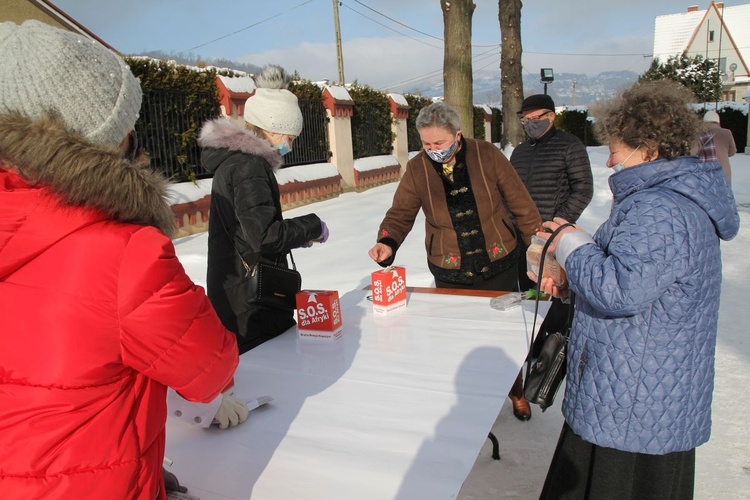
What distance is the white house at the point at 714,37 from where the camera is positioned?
49.9 meters

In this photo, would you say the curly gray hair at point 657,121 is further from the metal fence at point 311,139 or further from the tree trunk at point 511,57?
the tree trunk at point 511,57

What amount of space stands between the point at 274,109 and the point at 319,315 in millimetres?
945

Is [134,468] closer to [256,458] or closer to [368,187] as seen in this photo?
[256,458]

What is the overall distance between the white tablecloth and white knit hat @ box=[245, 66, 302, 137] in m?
0.91

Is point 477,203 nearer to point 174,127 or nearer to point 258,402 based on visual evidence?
point 258,402

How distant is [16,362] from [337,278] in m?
4.76

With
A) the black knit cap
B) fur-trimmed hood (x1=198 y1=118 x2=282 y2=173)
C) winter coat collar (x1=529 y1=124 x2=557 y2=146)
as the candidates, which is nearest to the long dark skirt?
fur-trimmed hood (x1=198 y1=118 x2=282 y2=173)

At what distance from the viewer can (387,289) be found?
2.50 metres

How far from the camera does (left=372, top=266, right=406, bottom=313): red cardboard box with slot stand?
2.48m

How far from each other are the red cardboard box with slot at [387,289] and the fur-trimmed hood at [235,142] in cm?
66

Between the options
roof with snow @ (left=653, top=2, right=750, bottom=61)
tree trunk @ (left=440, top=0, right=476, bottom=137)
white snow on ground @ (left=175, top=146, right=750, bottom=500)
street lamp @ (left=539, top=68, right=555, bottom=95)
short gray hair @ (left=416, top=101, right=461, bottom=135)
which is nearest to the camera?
white snow on ground @ (left=175, top=146, right=750, bottom=500)

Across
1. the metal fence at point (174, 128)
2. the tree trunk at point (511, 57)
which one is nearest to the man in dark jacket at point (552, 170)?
the metal fence at point (174, 128)

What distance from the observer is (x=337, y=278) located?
18.6 feet

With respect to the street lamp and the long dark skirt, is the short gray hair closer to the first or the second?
the long dark skirt
